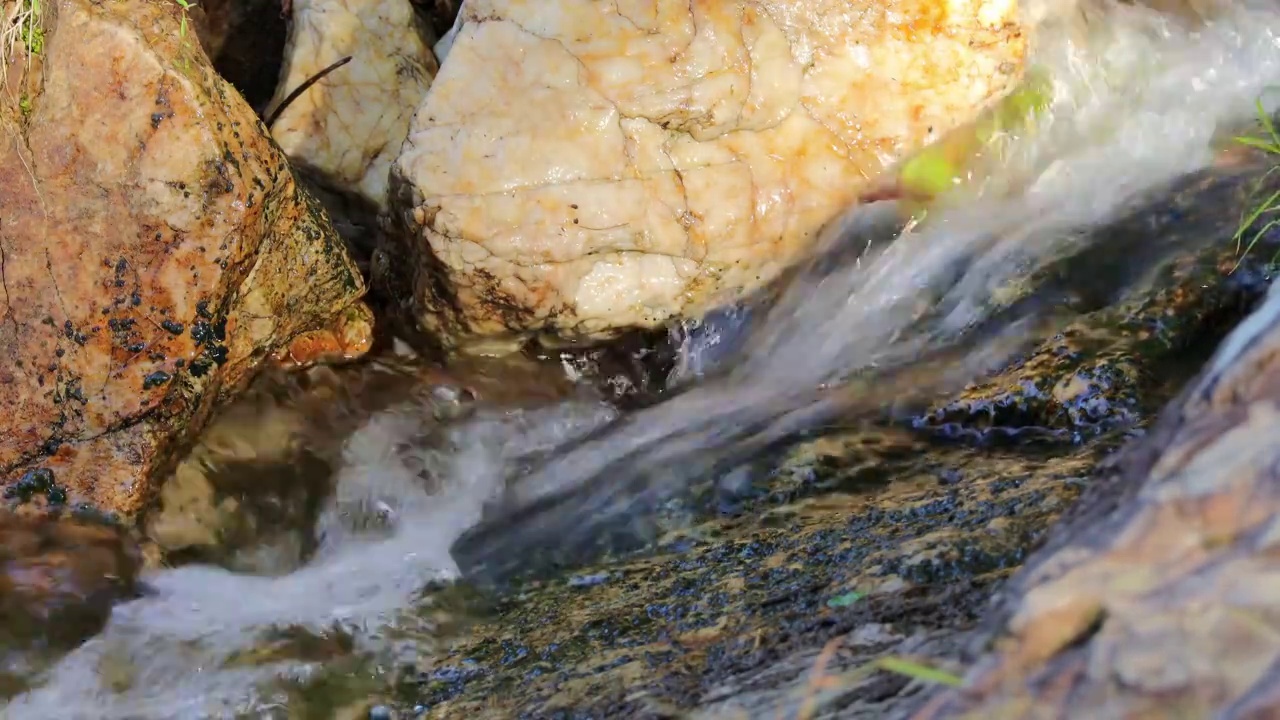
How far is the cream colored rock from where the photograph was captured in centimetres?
449

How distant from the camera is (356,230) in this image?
461 cm

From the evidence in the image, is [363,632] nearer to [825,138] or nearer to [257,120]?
[257,120]

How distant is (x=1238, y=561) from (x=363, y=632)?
2.39 m

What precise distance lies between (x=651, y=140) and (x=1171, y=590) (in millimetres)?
2756

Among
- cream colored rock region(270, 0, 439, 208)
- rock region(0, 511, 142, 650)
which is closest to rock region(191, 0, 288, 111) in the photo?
cream colored rock region(270, 0, 439, 208)

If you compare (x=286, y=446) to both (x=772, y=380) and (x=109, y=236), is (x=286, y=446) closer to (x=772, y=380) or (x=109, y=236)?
(x=109, y=236)

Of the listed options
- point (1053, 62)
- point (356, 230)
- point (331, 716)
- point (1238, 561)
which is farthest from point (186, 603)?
point (1053, 62)

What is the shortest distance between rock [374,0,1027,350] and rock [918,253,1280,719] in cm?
244

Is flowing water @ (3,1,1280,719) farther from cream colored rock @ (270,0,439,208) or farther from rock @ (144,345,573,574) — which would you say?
cream colored rock @ (270,0,439,208)

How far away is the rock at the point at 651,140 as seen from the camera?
3.62 metres

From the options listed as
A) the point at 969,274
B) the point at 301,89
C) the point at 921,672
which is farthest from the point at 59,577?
the point at 969,274

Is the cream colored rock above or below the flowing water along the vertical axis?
above

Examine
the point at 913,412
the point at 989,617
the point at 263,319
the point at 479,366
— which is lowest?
the point at 913,412

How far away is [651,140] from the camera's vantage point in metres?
3.70
